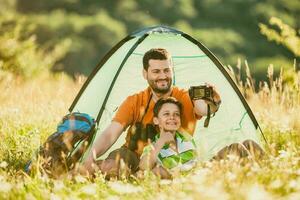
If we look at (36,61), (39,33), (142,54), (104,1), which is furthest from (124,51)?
(104,1)

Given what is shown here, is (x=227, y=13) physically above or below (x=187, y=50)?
above

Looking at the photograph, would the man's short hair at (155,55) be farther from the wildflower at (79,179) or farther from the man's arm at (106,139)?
the wildflower at (79,179)

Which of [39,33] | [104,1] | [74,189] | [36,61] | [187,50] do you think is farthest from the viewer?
[104,1]

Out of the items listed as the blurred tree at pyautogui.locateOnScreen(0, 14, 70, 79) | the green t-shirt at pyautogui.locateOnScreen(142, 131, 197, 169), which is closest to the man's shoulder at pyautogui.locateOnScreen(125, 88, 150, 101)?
the green t-shirt at pyautogui.locateOnScreen(142, 131, 197, 169)

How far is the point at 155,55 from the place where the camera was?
4.57 meters

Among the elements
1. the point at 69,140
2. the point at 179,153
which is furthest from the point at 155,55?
the point at 69,140

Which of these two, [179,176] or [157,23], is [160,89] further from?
[157,23]

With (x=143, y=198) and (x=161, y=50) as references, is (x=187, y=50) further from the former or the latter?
(x=143, y=198)

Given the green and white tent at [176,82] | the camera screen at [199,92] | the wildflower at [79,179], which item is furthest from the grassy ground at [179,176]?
the camera screen at [199,92]

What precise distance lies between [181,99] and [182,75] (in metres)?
0.45

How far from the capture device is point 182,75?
505 cm

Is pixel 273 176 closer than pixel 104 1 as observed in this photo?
Yes

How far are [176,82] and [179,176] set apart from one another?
5.98 ft

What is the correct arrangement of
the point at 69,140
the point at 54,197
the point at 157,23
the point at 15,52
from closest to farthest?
the point at 54,197 < the point at 69,140 < the point at 15,52 < the point at 157,23
